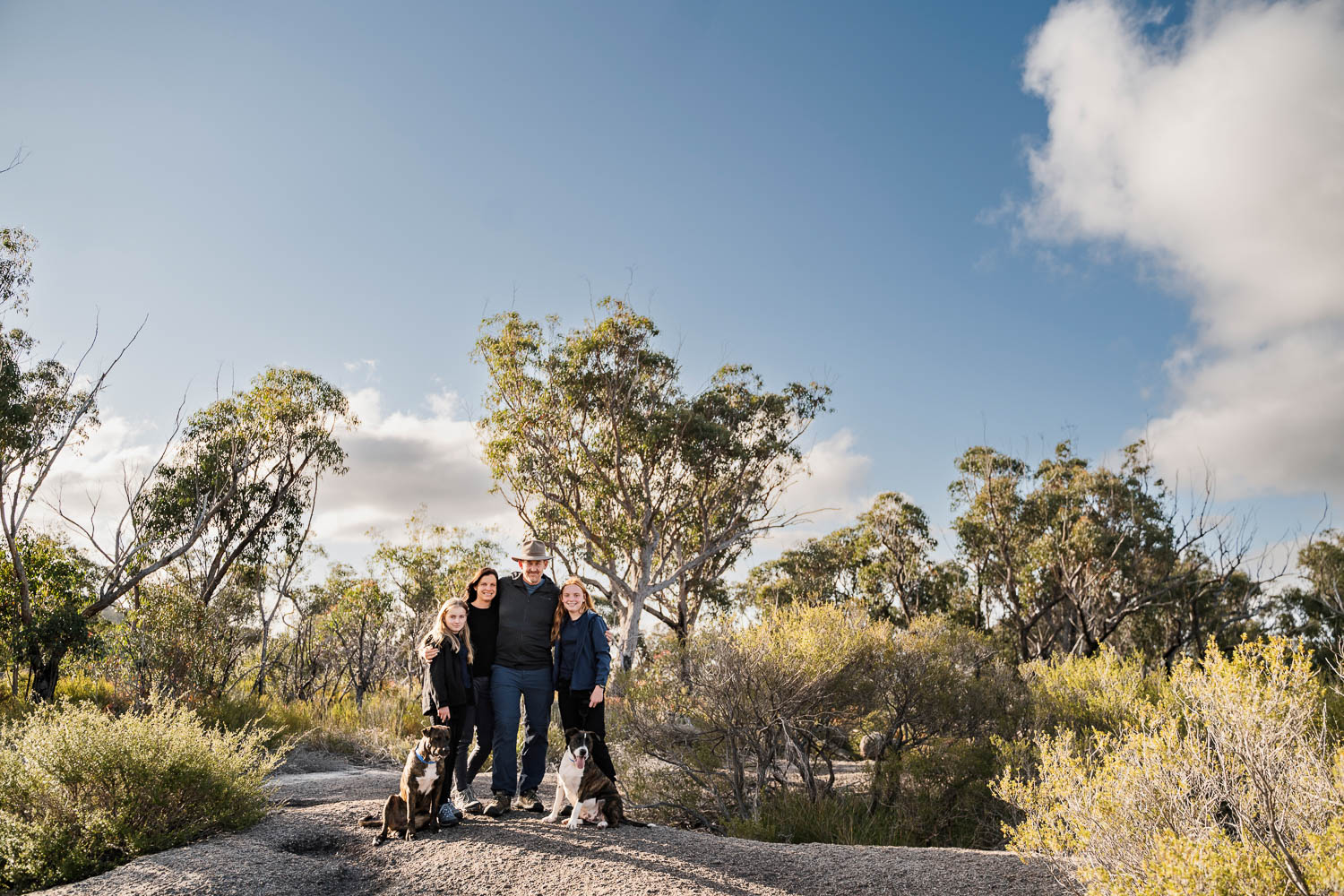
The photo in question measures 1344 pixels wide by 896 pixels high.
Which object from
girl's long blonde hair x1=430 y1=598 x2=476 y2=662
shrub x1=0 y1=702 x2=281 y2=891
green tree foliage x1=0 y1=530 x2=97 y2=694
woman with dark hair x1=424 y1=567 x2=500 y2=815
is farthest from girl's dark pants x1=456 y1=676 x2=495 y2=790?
green tree foliage x1=0 y1=530 x2=97 y2=694

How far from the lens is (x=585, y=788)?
17.2 feet

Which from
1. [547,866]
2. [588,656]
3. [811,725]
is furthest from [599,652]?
[811,725]

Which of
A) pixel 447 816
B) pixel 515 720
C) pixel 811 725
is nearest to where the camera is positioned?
pixel 447 816

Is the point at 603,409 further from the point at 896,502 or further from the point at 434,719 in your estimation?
the point at 434,719

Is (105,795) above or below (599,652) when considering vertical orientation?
below

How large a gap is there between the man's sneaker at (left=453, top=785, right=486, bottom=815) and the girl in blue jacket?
850mm

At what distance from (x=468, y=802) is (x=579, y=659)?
1.40 m

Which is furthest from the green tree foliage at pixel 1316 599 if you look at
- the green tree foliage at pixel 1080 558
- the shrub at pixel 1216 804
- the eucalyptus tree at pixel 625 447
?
the shrub at pixel 1216 804

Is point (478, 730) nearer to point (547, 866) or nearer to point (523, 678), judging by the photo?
point (523, 678)

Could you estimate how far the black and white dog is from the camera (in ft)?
17.2

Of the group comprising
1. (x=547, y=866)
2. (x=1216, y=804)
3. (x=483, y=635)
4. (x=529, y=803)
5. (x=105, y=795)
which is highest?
(x=483, y=635)

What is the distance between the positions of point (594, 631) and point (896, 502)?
21.6m

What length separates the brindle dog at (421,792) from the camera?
5.10 metres

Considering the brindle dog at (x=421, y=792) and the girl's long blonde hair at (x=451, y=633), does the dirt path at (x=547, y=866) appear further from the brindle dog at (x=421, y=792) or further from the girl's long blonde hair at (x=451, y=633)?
the girl's long blonde hair at (x=451, y=633)
